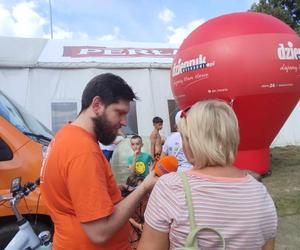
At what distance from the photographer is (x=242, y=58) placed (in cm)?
688

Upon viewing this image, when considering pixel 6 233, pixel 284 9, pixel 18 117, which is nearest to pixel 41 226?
pixel 6 233

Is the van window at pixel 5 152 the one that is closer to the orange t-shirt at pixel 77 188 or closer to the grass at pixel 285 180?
the orange t-shirt at pixel 77 188

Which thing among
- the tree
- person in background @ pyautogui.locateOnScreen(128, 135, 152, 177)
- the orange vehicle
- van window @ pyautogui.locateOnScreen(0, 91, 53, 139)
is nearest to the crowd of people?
the orange vehicle

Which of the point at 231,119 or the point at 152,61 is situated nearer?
the point at 231,119

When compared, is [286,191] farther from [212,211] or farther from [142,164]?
[212,211]

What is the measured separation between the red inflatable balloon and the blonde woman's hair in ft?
17.1

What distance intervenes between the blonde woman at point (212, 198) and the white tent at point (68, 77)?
30.2 ft

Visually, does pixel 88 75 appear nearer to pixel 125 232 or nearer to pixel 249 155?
pixel 249 155

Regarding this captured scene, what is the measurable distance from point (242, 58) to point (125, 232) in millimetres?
5149

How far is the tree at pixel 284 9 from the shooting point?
979 inches

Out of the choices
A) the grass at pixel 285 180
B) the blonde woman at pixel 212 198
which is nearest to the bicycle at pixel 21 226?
the blonde woman at pixel 212 198

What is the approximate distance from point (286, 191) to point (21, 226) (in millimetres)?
5755

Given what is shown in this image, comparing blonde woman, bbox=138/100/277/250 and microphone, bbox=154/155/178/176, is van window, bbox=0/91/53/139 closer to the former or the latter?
microphone, bbox=154/155/178/176

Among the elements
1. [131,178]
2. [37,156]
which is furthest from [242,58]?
[37,156]
